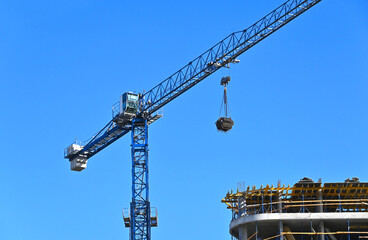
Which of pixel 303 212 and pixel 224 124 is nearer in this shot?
pixel 303 212

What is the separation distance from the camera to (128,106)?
324 feet

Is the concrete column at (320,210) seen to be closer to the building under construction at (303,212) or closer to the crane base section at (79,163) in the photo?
the building under construction at (303,212)

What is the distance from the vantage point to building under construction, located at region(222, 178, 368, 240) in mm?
66625

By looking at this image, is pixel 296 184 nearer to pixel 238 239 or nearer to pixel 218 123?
pixel 238 239

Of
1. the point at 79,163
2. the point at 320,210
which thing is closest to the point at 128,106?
the point at 79,163

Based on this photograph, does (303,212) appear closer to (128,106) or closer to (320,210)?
(320,210)

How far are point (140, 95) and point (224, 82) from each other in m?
16.9

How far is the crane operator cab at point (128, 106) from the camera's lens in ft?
324

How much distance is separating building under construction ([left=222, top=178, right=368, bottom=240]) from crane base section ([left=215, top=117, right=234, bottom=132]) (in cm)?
981

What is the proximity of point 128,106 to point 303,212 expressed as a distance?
1425 inches

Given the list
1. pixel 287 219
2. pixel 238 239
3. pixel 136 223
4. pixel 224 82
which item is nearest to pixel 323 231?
pixel 287 219

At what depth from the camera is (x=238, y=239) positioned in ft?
235

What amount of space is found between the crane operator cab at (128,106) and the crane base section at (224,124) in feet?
72.7

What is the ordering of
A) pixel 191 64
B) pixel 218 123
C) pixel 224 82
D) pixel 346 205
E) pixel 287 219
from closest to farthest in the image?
1. pixel 287 219
2. pixel 346 205
3. pixel 218 123
4. pixel 224 82
5. pixel 191 64
